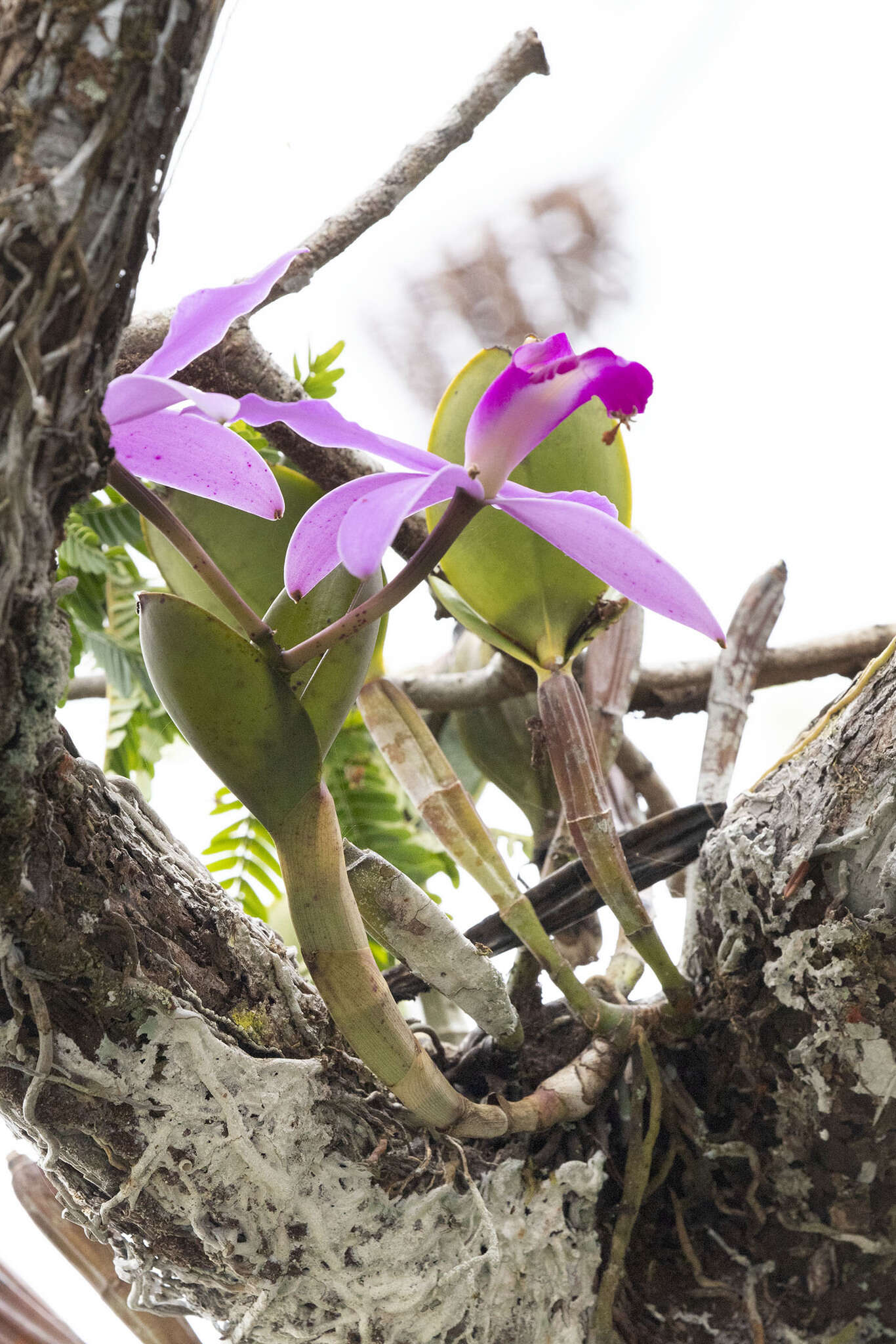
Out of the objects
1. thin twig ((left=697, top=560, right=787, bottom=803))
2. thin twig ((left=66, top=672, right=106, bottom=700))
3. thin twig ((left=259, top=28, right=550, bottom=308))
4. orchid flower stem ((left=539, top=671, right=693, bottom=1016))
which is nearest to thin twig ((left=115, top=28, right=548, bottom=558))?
thin twig ((left=259, top=28, right=550, bottom=308))

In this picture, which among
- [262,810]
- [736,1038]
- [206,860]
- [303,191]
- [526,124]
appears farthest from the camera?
[526,124]

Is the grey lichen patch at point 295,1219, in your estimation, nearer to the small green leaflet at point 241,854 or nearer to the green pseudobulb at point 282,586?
the green pseudobulb at point 282,586

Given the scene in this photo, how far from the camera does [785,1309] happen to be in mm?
514

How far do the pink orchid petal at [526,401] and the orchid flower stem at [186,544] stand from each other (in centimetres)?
9

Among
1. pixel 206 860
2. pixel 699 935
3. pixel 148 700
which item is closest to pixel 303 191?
pixel 148 700

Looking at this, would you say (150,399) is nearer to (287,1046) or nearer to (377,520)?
(377,520)

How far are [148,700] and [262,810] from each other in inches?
22.1

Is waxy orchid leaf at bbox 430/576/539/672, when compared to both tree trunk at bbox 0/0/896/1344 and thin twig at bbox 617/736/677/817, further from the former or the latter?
thin twig at bbox 617/736/677/817

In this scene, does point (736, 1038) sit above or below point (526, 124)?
below

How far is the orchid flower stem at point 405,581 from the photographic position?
32 centimetres

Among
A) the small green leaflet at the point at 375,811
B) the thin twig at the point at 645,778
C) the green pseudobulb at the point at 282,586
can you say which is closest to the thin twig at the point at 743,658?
the thin twig at the point at 645,778

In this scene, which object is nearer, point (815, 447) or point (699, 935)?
point (699, 935)

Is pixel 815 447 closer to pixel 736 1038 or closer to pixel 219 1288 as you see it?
pixel 736 1038

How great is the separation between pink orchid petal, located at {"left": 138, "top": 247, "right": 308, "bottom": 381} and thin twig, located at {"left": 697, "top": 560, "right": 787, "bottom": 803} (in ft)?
→ 1.61
